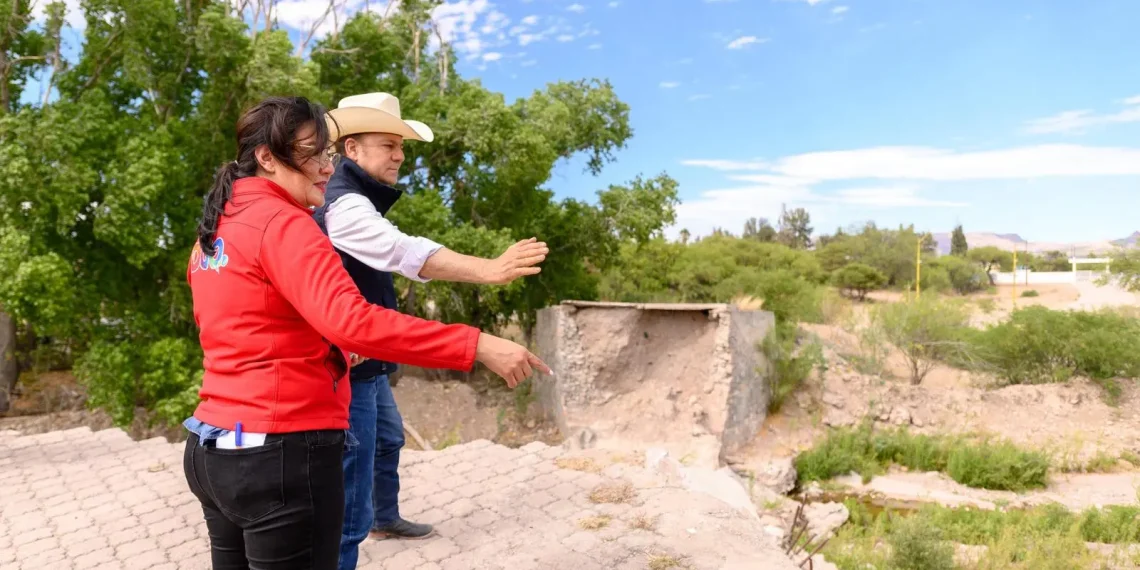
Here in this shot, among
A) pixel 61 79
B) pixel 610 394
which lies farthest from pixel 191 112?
pixel 610 394

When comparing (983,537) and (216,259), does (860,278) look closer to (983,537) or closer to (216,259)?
(983,537)

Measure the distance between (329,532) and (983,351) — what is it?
65.0 feet

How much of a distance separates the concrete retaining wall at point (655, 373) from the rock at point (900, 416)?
3322mm

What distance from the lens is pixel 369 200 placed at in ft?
8.89

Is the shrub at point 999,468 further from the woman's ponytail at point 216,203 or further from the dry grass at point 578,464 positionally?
the woman's ponytail at point 216,203

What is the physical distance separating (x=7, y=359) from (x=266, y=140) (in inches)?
562

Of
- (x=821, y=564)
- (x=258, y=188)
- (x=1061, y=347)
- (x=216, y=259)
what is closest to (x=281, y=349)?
(x=216, y=259)

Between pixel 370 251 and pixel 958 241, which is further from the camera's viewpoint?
pixel 958 241

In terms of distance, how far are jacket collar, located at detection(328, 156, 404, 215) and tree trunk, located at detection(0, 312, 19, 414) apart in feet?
42.6

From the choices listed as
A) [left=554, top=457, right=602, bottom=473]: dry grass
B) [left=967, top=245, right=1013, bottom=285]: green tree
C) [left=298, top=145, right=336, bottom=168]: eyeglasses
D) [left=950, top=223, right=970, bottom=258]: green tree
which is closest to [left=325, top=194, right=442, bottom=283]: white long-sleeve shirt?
[left=298, top=145, right=336, bottom=168]: eyeglasses

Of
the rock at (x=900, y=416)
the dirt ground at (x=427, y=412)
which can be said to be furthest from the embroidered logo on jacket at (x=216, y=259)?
the rock at (x=900, y=416)

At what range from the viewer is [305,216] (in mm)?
1788

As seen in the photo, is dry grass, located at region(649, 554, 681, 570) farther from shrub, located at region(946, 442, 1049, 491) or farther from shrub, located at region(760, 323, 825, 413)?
shrub, located at region(946, 442, 1049, 491)

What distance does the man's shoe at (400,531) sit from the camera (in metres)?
4.09
